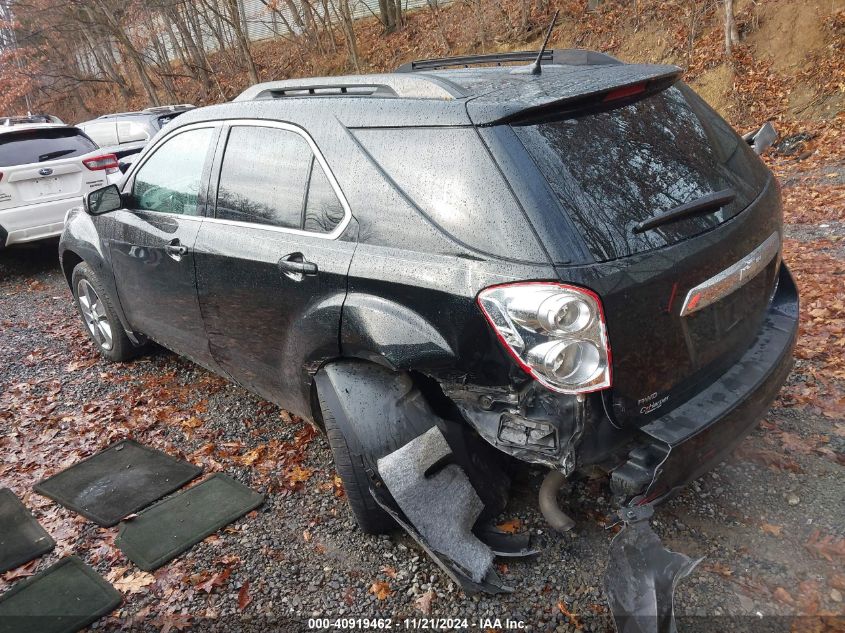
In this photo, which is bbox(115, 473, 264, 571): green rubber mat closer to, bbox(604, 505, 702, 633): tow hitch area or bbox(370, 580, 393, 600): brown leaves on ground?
bbox(370, 580, 393, 600): brown leaves on ground

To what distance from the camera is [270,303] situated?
2.90 meters

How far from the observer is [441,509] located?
242 centimetres

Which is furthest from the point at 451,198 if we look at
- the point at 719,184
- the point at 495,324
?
the point at 719,184

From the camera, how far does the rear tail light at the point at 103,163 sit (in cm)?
782

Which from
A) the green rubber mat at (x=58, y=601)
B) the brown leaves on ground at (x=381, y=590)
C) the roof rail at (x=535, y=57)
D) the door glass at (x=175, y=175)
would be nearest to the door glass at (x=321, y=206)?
the door glass at (x=175, y=175)

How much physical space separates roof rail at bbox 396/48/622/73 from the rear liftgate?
1.70 meters

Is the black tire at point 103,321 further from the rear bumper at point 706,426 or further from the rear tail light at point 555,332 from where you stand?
the rear bumper at point 706,426

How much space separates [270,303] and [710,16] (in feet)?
39.9

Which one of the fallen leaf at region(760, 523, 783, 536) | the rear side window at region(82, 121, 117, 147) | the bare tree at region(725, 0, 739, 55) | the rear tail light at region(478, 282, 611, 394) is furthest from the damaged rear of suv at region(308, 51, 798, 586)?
the rear side window at region(82, 121, 117, 147)

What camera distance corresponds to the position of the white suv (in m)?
7.23

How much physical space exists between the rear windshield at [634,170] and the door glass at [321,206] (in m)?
0.87

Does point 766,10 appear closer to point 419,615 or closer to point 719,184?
point 719,184

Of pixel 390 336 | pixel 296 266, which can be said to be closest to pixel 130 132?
pixel 296 266

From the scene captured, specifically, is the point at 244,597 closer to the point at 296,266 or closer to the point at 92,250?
the point at 296,266
